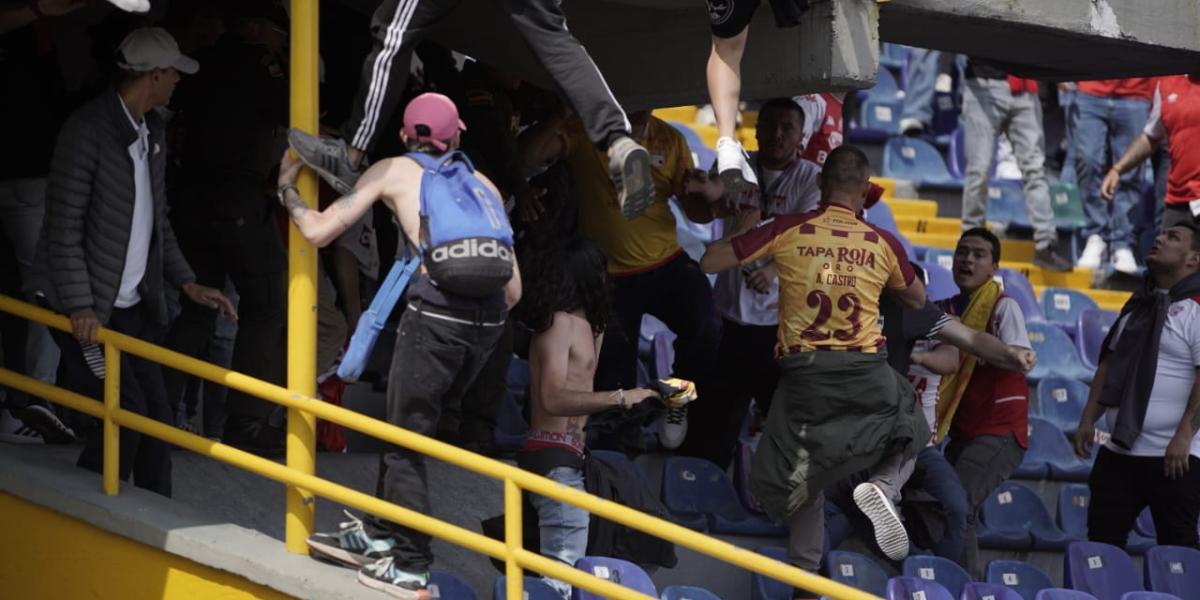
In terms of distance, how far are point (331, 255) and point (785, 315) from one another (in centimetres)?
199

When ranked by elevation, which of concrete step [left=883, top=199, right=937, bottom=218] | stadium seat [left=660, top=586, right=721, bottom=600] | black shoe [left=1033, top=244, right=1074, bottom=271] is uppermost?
concrete step [left=883, top=199, right=937, bottom=218]

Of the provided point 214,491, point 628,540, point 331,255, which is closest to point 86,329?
point 214,491

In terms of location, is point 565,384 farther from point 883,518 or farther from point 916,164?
point 916,164

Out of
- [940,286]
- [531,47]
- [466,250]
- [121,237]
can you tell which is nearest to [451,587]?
[466,250]

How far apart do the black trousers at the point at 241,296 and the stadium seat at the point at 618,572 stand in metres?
1.64

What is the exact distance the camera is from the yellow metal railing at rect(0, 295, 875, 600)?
6.34 metres

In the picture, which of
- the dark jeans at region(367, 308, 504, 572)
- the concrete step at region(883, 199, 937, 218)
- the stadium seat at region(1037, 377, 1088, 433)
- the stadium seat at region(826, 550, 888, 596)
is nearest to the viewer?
the dark jeans at region(367, 308, 504, 572)

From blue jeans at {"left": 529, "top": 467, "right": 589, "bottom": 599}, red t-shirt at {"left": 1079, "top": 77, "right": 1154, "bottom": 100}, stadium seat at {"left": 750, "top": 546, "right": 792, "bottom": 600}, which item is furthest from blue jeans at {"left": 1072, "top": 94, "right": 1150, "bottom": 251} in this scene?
blue jeans at {"left": 529, "top": 467, "right": 589, "bottom": 599}

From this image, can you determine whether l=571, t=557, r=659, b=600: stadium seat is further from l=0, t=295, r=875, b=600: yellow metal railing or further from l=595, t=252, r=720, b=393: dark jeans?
l=595, t=252, r=720, b=393: dark jeans

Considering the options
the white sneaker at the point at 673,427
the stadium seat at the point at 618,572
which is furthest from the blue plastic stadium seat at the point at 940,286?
the stadium seat at the point at 618,572

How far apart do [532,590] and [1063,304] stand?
7.42 metres

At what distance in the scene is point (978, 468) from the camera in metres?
9.55

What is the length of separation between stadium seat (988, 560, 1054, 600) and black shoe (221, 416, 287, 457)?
334cm

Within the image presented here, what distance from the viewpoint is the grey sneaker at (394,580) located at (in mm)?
6602
